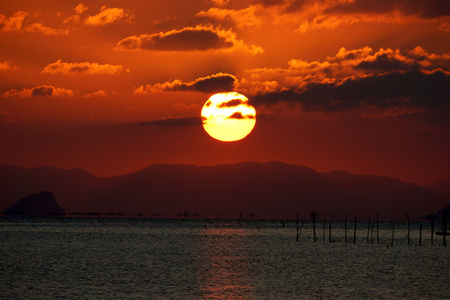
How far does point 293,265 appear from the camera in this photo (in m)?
80.4

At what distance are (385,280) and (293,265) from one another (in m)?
18.8

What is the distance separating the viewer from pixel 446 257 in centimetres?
9638

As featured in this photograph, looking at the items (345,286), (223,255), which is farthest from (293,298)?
(223,255)

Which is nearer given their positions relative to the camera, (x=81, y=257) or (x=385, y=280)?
(x=385, y=280)

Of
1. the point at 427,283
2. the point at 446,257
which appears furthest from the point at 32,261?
the point at 446,257

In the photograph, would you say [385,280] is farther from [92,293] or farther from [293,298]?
[92,293]

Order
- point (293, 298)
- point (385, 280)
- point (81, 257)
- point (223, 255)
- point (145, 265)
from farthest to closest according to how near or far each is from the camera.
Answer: point (223, 255)
point (81, 257)
point (145, 265)
point (385, 280)
point (293, 298)

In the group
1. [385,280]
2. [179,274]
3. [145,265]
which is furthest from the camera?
[145,265]

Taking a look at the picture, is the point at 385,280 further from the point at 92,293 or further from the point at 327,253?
the point at 327,253

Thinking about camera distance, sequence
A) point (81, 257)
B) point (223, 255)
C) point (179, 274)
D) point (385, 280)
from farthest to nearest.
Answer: point (223, 255) → point (81, 257) → point (179, 274) → point (385, 280)

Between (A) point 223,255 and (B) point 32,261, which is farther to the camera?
(A) point 223,255

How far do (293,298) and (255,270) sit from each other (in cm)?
2376

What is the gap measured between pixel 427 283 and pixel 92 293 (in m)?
30.7

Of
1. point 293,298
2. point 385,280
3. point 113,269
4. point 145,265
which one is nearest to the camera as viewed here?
point 293,298
